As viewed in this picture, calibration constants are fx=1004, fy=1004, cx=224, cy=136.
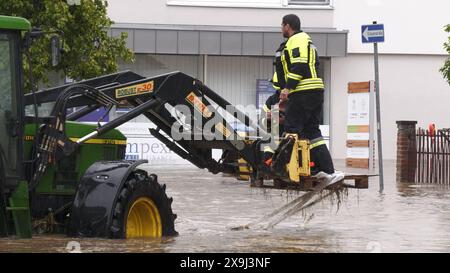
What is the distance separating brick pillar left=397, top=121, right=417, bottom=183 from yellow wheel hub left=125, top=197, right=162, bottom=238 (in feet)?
41.5

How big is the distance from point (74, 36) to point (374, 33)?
19.9ft

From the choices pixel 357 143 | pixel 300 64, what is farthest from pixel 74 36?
pixel 300 64

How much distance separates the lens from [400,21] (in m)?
33.8

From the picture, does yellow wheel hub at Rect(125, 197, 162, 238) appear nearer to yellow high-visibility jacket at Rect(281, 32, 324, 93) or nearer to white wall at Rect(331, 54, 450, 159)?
yellow high-visibility jacket at Rect(281, 32, 324, 93)

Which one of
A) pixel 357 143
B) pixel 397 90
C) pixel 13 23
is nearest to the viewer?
pixel 13 23

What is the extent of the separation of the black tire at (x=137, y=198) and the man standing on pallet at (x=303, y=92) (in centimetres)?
217

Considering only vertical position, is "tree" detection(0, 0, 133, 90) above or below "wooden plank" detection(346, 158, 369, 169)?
above

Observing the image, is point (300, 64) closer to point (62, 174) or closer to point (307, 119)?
point (307, 119)

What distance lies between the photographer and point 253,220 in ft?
45.7

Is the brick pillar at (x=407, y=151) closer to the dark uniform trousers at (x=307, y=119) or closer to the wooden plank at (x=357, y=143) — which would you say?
the wooden plank at (x=357, y=143)

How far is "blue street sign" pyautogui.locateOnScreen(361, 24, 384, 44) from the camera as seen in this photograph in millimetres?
19734

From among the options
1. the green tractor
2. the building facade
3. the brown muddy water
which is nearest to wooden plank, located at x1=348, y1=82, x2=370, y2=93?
the brown muddy water

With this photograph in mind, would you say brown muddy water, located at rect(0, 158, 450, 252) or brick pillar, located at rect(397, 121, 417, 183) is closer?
brown muddy water, located at rect(0, 158, 450, 252)
